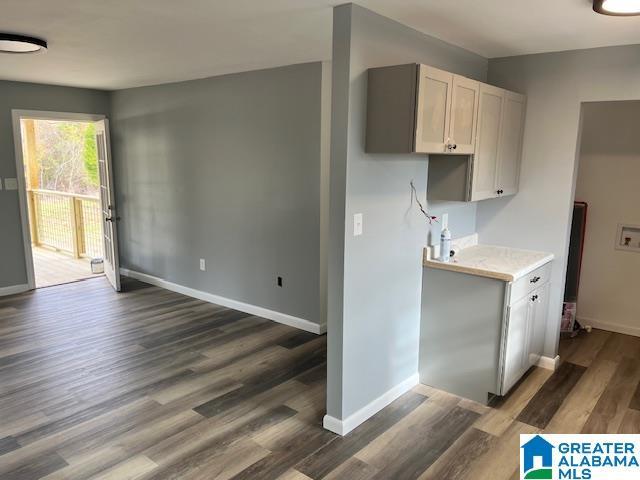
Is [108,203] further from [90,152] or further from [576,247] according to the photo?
[576,247]

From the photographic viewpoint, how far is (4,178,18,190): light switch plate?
5250mm

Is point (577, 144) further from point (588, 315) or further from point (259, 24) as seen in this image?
point (259, 24)

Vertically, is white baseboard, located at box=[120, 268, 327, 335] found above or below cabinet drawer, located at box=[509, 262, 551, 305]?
below

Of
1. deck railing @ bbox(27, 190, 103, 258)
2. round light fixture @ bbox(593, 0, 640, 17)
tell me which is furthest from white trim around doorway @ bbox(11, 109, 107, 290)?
round light fixture @ bbox(593, 0, 640, 17)

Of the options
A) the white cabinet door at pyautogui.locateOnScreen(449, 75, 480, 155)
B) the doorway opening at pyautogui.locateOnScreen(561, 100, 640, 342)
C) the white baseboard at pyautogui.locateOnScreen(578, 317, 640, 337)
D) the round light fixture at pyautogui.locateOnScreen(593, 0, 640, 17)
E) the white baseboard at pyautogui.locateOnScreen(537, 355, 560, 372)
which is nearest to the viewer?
the round light fixture at pyautogui.locateOnScreen(593, 0, 640, 17)

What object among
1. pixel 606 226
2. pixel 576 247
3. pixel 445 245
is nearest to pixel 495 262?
pixel 445 245

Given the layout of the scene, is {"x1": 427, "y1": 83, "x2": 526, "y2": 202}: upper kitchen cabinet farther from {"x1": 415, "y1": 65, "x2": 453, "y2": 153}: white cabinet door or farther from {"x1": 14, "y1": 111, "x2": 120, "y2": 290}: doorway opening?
{"x1": 14, "y1": 111, "x2": 120, "y2": 290}: doorway opening

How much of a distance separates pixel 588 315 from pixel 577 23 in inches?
111

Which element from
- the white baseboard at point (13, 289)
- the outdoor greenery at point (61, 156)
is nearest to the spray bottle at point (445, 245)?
Answer: the white baseboard at point (13, 289)

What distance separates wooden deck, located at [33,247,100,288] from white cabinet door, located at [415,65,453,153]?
506 centimetres

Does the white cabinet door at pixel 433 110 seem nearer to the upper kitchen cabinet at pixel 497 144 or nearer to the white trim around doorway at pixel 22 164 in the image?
the upper kitchen cabinet at pixel 497 144

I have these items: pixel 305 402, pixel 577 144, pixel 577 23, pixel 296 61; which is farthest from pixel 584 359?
pixel 296 61

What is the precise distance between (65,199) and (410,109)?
21.4 feet

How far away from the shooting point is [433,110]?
8.35 feet
